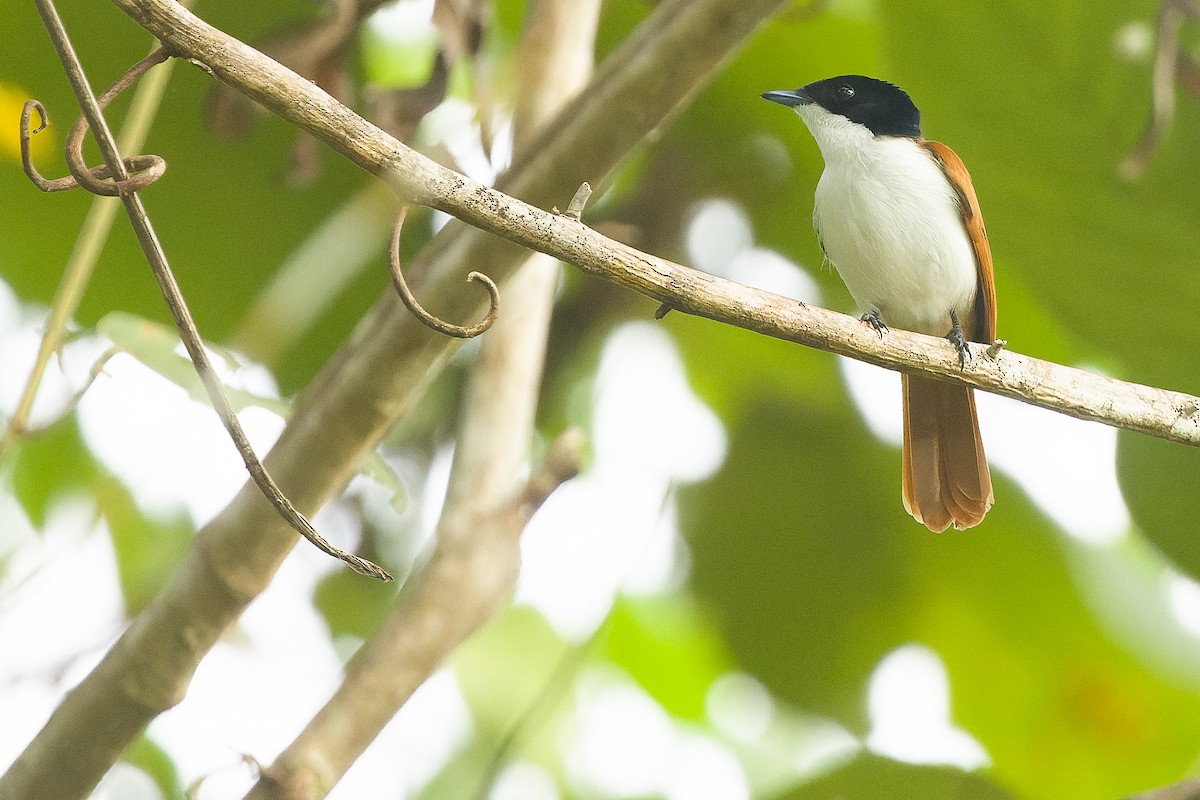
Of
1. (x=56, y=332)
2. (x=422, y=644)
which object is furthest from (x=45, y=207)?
(x=422, y=644)

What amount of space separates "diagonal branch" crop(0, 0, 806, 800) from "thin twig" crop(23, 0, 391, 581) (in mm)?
433

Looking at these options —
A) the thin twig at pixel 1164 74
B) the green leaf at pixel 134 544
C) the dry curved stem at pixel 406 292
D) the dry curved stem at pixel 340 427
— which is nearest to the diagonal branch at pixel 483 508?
the dry curved stem at pixel 340 427

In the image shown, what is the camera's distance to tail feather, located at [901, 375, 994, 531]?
2107mm

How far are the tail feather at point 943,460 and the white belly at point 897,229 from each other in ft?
0.64

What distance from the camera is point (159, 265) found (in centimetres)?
82

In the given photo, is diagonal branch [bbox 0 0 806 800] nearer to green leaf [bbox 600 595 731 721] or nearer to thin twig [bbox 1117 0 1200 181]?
thin twig [bbox 1117 0 1200 181]

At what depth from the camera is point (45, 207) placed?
6.81ft

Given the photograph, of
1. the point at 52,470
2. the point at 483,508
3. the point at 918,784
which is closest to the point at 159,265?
the point at 483,508

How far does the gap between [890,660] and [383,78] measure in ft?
5.19

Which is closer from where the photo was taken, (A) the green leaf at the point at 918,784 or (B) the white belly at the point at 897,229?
(A) the green leaf at the point at 918,784

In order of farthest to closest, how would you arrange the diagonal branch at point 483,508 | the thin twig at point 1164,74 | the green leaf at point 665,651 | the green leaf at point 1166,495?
the green leaf at point 665,651
the green leaf at point 1166,495
the thin twig at point 1164,74
the diagonal branch at point 483,508

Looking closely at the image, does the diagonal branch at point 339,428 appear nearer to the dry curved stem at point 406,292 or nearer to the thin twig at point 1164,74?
the dry curved stem at point 406,292

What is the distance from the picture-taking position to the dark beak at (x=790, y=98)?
7.42 ft

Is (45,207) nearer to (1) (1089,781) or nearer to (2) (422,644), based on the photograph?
(2) (422,644)
